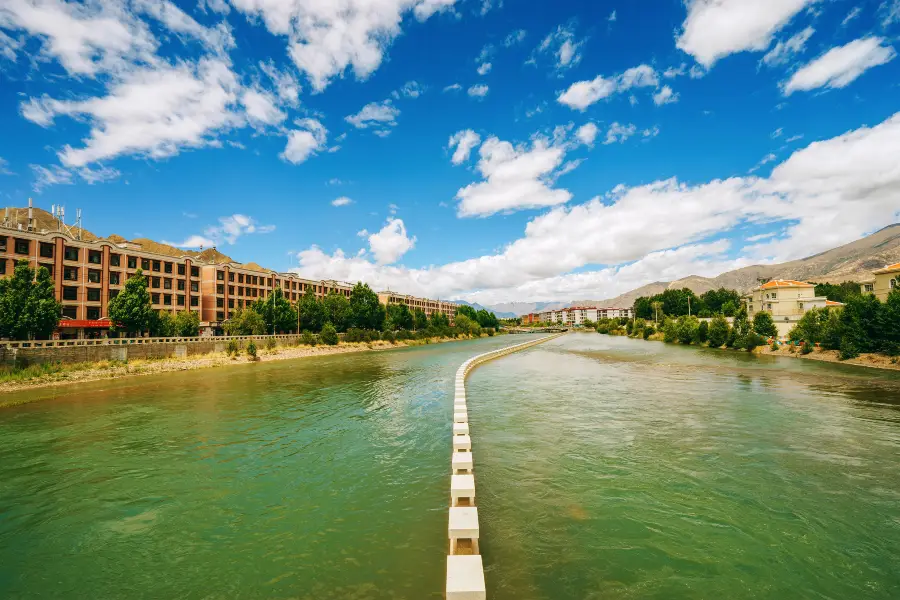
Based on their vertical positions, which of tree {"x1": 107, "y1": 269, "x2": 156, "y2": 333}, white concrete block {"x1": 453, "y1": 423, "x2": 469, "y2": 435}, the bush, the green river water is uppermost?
tree {"x1": 107, "y1": 269, "x2": 156, "y2": 333}

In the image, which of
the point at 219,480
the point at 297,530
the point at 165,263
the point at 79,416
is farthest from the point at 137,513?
the point at 165,263

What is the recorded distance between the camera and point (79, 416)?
21875 mm

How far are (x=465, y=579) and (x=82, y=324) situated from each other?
7241 centimetres

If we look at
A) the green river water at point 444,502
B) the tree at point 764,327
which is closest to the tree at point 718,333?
the tree at point 764,327

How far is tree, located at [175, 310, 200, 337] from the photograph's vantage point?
63209 millimetres

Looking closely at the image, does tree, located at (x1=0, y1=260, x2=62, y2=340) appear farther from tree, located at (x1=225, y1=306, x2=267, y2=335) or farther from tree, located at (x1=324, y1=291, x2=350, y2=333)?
tree, located at (x1=324, y1=291, x2=350, y2=333)

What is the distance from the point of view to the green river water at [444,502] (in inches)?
275

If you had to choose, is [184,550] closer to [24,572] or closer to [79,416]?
[24,572]

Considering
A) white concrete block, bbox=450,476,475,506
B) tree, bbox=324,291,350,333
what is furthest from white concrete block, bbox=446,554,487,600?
tree, bbox=324,291,350,333

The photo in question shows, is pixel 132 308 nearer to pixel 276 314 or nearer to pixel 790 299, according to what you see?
pixel 276 314

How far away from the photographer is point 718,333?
69750mm

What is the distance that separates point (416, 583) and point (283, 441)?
1084cm

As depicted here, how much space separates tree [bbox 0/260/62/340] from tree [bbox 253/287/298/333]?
97.6ft

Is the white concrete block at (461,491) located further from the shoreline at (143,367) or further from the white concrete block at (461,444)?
the shoreline at (143,367)
